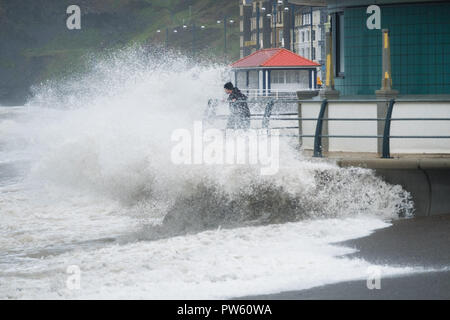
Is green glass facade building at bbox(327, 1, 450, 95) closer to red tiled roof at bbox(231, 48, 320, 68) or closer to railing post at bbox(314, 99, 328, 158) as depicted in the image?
railing post at bbox(314, 99, 328, 158)

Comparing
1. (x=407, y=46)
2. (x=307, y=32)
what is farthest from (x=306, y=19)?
(x=407, y=46)

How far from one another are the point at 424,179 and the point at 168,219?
407cm

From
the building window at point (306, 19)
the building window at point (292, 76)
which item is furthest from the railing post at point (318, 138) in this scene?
the building window at point (306, 19)

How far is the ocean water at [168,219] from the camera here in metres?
9.06

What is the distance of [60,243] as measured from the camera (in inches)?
488

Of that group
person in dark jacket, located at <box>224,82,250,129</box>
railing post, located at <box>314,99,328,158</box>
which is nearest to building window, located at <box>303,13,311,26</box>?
person in dark jacket, located at <box>224,82,250,129</box>

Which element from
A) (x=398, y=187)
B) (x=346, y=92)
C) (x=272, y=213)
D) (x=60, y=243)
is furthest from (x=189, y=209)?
(x=346, y=92)

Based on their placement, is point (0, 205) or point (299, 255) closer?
point (299, 255)

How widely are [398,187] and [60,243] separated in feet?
17.2

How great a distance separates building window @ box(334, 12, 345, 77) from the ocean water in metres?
3.31

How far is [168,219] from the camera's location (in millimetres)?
13391

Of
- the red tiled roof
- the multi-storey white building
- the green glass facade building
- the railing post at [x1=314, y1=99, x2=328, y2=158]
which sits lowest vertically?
the railing post at [x1=314, y1=99, x2=328, y2=158]

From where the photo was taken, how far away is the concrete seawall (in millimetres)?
Answer: 12828
